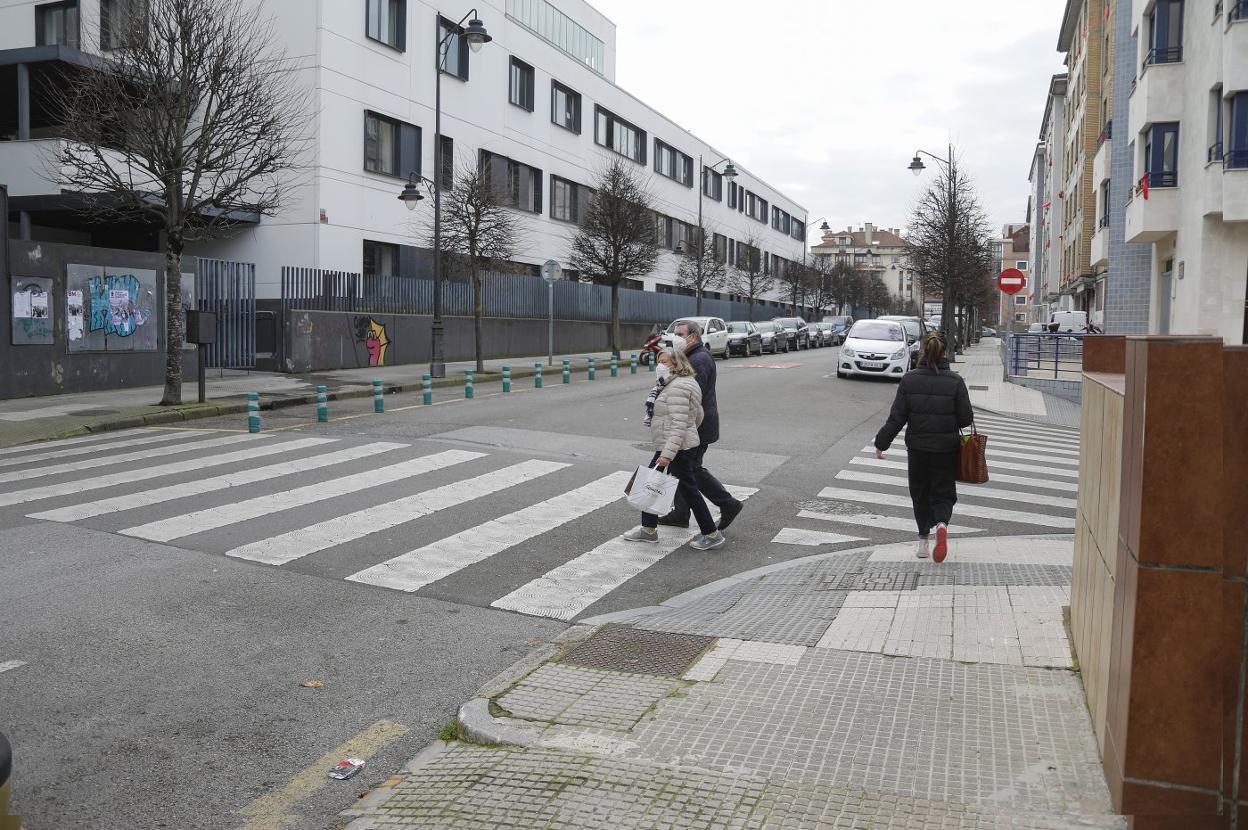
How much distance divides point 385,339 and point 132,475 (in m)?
18.2

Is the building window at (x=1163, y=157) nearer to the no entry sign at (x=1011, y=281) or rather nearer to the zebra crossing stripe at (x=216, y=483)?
the no entry sign at (x=1011, y=281)

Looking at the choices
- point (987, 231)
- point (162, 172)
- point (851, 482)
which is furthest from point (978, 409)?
point (987, 231)

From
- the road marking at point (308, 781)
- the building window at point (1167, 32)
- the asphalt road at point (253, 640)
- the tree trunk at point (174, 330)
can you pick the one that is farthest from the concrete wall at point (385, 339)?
the road marking at point (308, 781)

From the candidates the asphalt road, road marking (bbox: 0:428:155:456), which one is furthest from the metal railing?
road marking (bbox: 0:428:155:456)

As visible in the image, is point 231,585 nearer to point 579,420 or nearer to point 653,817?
point 653,817

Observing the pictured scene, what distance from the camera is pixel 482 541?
8.66 meters

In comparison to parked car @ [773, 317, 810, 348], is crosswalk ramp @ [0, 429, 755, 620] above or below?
below

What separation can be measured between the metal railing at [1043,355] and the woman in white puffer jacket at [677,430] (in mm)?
21870

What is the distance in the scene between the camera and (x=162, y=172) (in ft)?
60.1

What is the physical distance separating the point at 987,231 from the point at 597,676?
52066mm

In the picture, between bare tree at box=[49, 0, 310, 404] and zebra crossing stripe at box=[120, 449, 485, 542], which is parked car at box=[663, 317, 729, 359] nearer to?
bare tree at box=[49, 0, 310, 404]

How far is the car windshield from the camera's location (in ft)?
90.5

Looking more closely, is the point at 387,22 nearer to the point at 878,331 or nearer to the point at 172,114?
the point at 172,114

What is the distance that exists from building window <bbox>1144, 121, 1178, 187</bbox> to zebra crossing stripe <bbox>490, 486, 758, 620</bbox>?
25.7 metres
